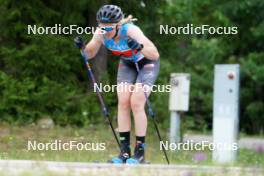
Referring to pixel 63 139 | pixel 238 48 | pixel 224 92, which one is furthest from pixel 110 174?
pixel 238 48

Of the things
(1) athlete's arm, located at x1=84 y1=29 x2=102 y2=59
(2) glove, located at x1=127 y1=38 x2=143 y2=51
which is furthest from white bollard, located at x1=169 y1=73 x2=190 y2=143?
(2) glove, located at x1=127 y1=38 x2=143 y2=51

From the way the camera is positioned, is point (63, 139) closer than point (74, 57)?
Yes

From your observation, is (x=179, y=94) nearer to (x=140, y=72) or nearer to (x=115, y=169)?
(x=140, y=72)

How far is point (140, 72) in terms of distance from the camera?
8.99m

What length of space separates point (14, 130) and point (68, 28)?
2.37 meters

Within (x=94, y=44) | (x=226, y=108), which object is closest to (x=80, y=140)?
(x=226, y=108)

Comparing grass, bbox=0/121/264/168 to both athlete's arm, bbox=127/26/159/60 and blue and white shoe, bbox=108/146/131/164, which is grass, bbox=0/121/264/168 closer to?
blue and white shoe, bbox=108/146/131/164

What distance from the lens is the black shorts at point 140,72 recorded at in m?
8.93

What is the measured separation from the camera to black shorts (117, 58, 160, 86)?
29.3 feet

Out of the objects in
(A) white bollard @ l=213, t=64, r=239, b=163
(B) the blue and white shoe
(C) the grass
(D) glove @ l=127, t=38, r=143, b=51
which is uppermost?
(D) glove @ l=127, t=38, r=143, b=51

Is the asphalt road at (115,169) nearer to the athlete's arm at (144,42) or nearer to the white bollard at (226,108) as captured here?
the athlete's arm at (144,42)

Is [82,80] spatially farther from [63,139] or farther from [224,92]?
[224,92]

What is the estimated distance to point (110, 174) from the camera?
678 cm

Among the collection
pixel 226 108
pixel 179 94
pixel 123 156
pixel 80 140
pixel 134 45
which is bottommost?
pixel 80 140
